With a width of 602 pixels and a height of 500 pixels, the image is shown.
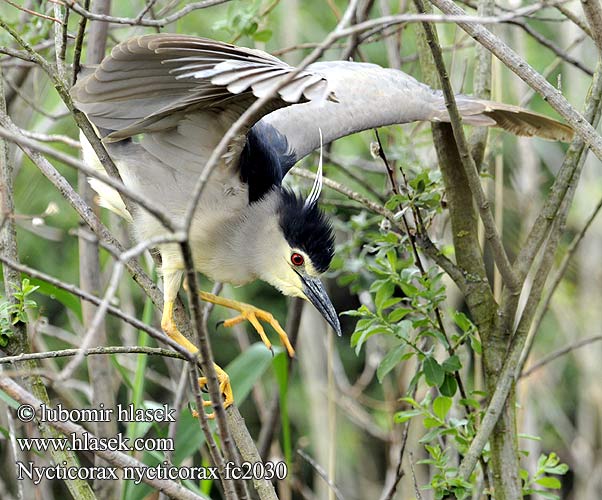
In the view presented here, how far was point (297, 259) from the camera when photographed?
225 centimetres

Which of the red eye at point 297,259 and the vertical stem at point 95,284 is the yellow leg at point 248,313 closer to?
the red eye at point 297,259

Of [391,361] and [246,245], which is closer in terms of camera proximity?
[391,361]

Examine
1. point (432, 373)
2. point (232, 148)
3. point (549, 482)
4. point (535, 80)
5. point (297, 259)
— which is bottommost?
point (549, 482)

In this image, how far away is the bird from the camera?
181 cm

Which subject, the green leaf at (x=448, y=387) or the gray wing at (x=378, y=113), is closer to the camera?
the green leaf at (x=448, y=387)

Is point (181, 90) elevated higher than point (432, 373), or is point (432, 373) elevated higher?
point (181, 90)

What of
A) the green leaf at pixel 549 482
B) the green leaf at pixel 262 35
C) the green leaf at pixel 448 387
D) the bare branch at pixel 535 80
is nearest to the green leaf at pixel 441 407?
the green leaf at pixel 448 387

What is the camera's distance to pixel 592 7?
A: 1.52 metres

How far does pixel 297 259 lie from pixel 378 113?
541 mm

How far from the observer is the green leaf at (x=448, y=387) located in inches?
77.8

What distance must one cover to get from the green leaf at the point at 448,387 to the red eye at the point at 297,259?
1.67 ft

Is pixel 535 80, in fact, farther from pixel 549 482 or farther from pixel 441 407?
pixel 549 482

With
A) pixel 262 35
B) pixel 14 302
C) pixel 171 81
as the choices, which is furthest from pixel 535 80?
pixel 14 302

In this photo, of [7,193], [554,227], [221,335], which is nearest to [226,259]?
[7,193]
